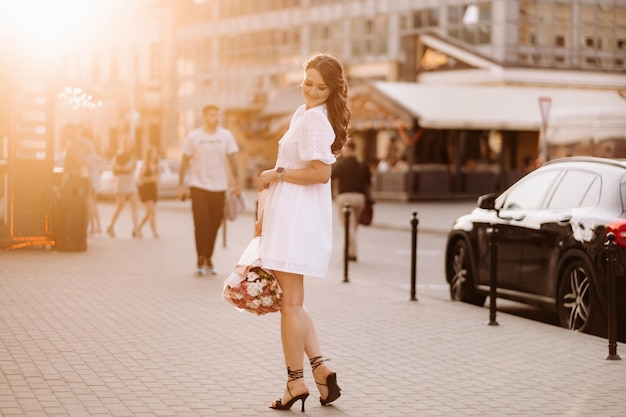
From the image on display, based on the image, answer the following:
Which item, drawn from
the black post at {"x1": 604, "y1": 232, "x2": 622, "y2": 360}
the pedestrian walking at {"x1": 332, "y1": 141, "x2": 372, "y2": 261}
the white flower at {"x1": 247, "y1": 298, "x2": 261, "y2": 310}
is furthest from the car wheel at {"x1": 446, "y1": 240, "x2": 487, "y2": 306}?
the white flower at {"x1": 247, "y1": 298, "x2": 261, "y2": 310}

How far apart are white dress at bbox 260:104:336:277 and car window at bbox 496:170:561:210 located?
5.29 metres

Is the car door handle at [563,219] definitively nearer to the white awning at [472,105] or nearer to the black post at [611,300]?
the black post at [611,300]

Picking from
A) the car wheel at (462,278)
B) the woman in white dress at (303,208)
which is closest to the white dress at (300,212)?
the woman in white dress at (303,208)

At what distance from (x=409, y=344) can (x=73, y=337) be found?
2.55 meters

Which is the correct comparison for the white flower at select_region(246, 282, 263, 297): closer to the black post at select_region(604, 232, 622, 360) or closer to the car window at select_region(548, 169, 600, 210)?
the black post at select_region(604, 232, 622, 360)

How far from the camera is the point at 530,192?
12555 millimetres

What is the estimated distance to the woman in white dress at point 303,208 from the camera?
23.9 ft

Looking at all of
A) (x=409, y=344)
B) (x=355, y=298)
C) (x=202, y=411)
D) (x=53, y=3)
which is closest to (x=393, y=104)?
(x=53, y=3)

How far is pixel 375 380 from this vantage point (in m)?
8.41

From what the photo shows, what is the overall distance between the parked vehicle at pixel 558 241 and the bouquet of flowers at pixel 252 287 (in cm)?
413

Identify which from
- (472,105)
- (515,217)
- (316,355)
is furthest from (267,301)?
(472,105)

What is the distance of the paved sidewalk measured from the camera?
296 inches

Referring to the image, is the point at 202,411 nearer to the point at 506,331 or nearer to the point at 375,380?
the point at 375,380

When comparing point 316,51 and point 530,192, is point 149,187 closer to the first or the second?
point 530,192
